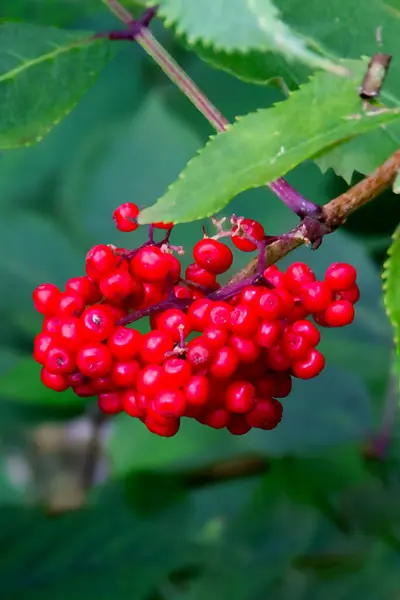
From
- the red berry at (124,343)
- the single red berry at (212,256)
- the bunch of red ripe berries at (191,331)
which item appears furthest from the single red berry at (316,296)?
the red berry at (124,343)

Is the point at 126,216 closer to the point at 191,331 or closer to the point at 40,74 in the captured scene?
the point at 191,331

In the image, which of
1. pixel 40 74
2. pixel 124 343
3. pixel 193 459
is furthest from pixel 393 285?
pixel 193 459

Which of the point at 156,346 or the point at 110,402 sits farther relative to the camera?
the point at 110,402

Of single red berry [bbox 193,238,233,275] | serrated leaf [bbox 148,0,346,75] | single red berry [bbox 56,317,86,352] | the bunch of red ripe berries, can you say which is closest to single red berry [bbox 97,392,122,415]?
the bunch of red ripe berries

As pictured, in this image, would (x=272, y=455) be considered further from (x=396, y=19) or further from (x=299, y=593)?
(x=396, y=19)

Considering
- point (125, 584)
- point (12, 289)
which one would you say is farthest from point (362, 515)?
point (12, 289)

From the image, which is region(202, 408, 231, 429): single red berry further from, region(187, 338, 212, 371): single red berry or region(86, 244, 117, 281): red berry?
region(86, 244, 117, 281): red berry

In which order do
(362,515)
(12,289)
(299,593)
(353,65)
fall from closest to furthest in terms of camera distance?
(353,65) → (299,593) → (362,515) → (12,289)
